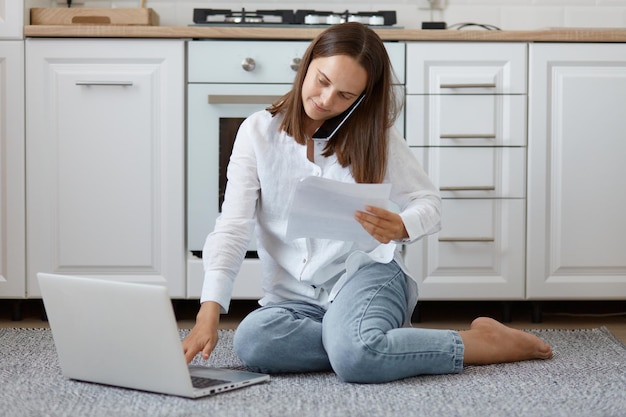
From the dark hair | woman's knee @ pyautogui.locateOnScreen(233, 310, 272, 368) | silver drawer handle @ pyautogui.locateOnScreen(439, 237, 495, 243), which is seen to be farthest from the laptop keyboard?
silver drawer handle @ pyautogui.locateOnScreen(439, 237, 495, 243)

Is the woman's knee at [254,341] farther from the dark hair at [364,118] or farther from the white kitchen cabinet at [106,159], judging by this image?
the white kitchen cabinet at [106,159]

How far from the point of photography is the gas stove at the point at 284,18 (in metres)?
2.78

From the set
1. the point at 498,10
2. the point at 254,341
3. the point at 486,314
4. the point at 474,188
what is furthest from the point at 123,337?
the point at 498,10

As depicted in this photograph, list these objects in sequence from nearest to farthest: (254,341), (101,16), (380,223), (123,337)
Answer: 1. (123,337)
2. (380,223)
3. (254,341)
4. (101,16)

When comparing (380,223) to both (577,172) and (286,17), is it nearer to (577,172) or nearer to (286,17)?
(577,172)

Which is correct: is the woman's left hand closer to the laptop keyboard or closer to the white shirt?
the white shirt

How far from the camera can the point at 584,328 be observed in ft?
8.75

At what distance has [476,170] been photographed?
2688 millimetres

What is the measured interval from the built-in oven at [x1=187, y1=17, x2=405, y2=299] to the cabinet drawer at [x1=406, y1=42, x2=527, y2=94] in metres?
0.05

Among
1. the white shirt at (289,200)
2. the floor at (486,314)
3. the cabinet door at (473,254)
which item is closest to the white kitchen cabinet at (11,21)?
the floor at (486,314)

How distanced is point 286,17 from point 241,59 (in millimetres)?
286

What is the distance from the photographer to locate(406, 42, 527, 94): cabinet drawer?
2668 millimetres

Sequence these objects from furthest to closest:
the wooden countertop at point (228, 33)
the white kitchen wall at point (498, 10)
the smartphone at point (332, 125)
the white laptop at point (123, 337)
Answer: the white kitchen wall at point (498, 10), the wooden countertop at point (228, 33), the smartphone at point (332, 125), the white laptop at point (123, 337)

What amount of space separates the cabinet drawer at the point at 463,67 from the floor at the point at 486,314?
653mm
